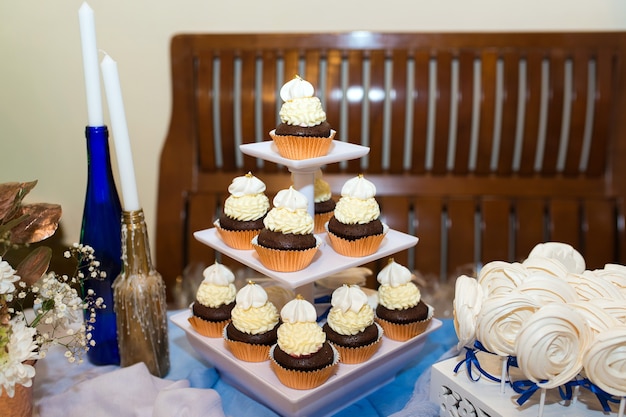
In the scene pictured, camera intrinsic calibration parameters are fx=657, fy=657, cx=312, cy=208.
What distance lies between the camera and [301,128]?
3.54 feet

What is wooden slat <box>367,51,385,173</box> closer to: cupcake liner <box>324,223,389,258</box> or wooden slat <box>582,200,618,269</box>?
wooden slat <box>582,200,618,269</box>

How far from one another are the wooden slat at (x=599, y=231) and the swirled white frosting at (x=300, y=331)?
1.34m

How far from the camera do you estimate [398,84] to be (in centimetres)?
211

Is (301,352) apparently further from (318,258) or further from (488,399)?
(488,399)

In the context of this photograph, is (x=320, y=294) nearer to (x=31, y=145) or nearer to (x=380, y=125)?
(x=380, y=125)

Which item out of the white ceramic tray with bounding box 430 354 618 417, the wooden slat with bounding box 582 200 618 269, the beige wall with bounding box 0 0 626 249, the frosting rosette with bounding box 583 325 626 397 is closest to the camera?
the frosting rosette with bounding box 583 325 626 397

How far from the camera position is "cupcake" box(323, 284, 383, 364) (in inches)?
42.4

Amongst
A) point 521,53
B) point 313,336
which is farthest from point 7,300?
point 521,53

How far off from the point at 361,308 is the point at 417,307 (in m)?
0.13

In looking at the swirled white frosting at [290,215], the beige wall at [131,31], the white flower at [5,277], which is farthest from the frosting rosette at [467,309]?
the beige wall at [131,31]

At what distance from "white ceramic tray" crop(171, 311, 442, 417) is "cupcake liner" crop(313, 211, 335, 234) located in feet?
0.78

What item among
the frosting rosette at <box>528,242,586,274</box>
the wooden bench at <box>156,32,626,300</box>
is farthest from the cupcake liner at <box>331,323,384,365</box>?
the wooden bench at <box>156,32,626,300</box>

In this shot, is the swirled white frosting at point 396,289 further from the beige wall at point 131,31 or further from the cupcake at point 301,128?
the beige wall at point 131,31

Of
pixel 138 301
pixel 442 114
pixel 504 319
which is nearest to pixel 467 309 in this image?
pixel 504 319
